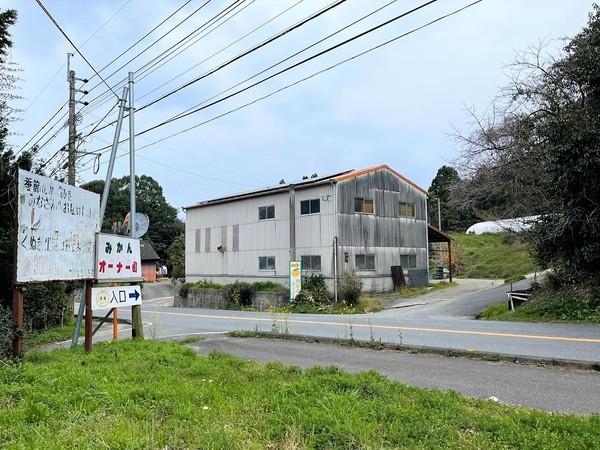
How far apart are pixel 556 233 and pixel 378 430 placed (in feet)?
45.9

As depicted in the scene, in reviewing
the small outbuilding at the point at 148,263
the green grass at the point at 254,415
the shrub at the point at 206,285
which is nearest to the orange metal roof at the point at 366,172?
the shrub at the point at 206,285

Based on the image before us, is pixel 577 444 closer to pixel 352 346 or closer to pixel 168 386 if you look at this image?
pixel 168 386

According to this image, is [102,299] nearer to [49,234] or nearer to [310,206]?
[49,234]

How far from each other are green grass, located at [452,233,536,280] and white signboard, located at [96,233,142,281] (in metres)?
28.8

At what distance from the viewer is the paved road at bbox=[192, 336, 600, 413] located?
5.92 m

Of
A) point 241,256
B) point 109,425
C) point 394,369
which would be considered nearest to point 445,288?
point 241,256

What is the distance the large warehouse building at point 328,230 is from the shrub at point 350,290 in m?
1.23

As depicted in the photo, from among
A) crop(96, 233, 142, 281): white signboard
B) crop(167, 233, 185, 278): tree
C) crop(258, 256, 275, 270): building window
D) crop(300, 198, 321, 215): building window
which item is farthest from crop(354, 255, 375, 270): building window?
crop(167, 233, 185, 278): tree

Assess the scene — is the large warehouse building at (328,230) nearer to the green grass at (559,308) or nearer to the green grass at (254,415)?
the green grass at (559,308)

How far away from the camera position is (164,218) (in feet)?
267

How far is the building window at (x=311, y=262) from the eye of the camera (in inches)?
1070

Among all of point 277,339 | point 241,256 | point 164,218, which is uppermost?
point 164,218

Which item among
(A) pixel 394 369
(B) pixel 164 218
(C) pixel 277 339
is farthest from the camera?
(B) pixel 164 218

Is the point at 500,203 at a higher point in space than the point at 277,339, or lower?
higher
